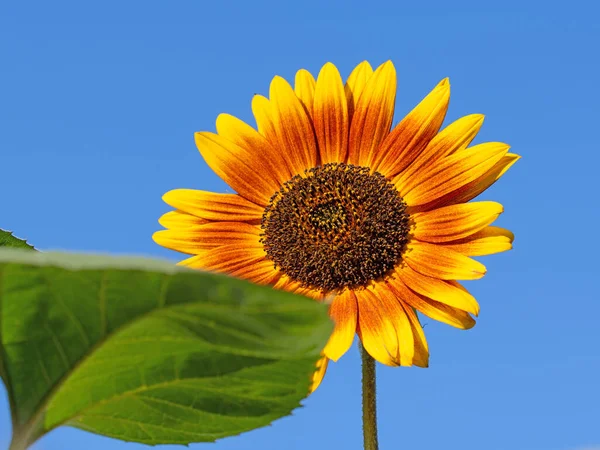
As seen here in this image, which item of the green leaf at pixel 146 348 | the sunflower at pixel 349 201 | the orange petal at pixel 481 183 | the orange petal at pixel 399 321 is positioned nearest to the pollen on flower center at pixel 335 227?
the sunflower at pixel 349 201

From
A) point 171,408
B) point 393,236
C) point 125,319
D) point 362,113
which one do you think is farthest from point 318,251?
point 125,319

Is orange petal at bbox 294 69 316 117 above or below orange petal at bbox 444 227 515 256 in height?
above

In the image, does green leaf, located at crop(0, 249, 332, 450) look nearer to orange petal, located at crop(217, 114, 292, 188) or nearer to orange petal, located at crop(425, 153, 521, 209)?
orange petal, located at crop(425, 153, 521, 209)

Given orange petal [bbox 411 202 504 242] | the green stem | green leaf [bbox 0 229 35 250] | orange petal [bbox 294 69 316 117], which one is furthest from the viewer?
orange petal [bbox 294 69 316 117]

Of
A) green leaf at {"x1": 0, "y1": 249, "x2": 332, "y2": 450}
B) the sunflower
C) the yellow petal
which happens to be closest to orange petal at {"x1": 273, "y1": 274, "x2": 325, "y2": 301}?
the sunflower

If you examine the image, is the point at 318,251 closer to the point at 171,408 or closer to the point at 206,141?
the point at 206,141

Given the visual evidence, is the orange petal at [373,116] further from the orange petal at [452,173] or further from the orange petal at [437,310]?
the orange petal at [437,310]
